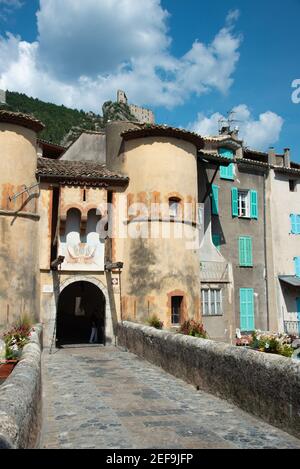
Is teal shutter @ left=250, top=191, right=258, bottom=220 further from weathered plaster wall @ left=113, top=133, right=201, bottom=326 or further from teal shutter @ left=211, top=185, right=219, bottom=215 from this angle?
weathered plaster wall @ left=113, top=133, right=201, bottom=326

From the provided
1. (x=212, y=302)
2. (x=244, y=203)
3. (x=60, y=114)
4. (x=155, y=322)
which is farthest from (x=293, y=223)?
(x=60, y=114)

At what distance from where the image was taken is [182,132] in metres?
19.7

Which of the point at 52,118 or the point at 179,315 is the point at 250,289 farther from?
the point at 52,118

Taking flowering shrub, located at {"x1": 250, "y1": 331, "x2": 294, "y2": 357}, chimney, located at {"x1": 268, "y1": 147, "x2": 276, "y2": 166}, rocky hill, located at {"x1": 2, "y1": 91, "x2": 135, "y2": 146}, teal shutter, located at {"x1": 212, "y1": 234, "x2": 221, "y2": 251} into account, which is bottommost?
flowering shrub, located at {"x1": 250, "y1": 331, "x2": 294, "y2": 357}

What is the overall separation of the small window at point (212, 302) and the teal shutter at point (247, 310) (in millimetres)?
2963

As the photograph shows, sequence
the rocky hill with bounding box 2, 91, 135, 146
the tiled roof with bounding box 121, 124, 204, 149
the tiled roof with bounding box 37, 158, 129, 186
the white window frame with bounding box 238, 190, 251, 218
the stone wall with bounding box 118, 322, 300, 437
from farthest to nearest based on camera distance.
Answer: the rocky hill with bounding box 2, 91, 135, 146 < the white window frame with bounding box 238, 190, 251, 218 < the tiled roof with bounding box 121, 124, 204, 149 < the tiled roof with bounding box 37, 158, 129, 186 < the stone wall with bounding box 118, 322, 300, 437

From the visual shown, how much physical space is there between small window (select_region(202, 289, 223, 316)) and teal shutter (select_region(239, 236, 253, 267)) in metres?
3.76

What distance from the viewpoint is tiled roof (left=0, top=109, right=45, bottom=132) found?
58.0 feet

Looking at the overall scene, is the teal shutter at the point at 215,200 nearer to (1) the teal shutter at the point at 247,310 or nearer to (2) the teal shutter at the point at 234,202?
(2) the teal shutter at the point at 234,202

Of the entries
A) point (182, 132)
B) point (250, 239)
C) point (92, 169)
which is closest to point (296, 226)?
point (250, 239)

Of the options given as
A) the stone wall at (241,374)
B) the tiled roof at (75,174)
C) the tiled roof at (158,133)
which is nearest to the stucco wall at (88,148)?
the tiled roof at (75,174)

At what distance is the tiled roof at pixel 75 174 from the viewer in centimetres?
1881

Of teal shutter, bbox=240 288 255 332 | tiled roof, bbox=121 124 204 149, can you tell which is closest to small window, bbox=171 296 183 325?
teal shutter, bbox=240 288 255 332

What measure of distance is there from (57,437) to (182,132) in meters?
15.4
